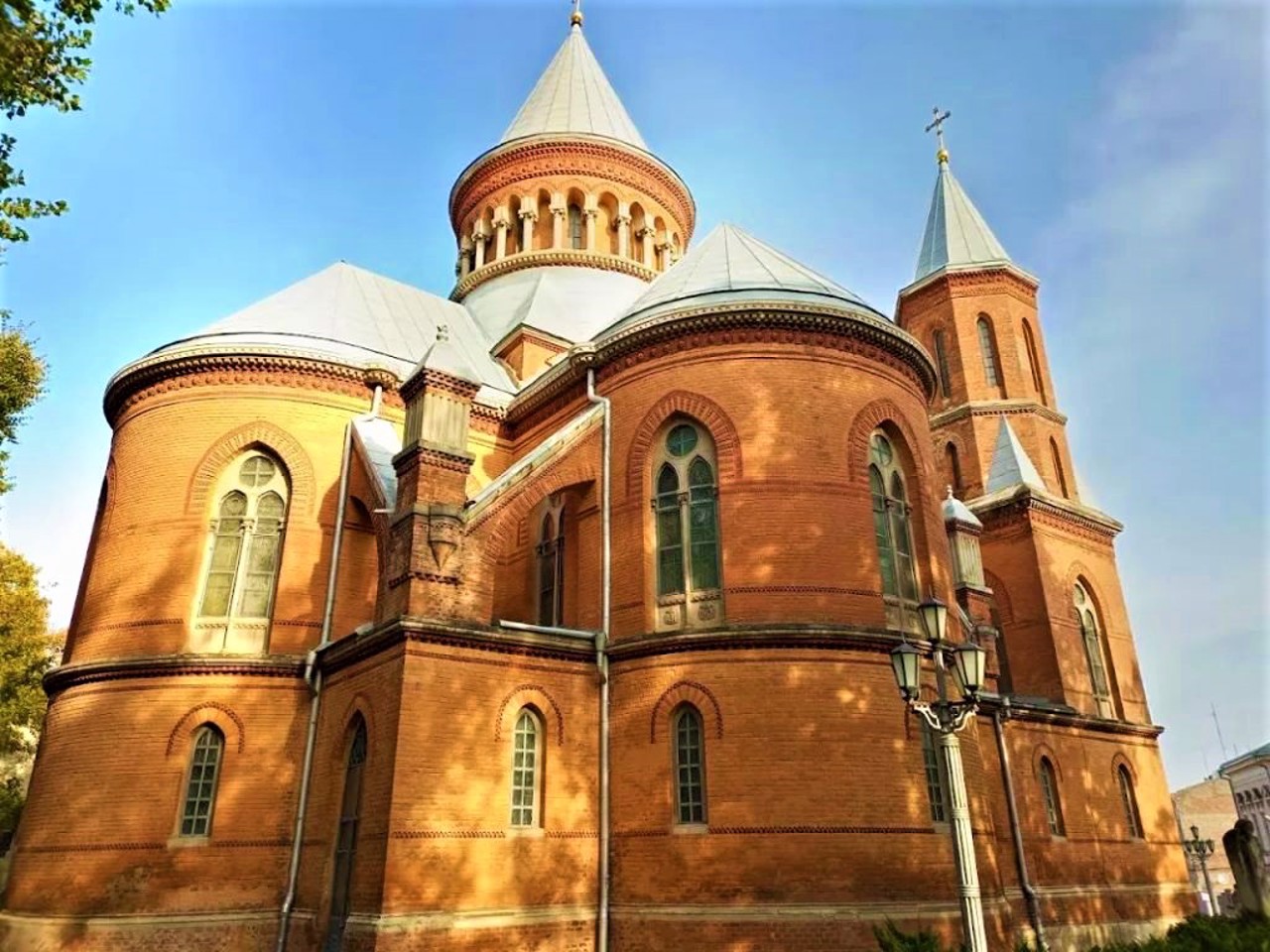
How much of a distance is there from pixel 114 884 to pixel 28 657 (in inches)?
666

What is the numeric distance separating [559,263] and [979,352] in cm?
1261

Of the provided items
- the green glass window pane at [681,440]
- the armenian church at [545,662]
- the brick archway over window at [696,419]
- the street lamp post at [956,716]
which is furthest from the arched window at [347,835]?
the street lamp post at [956,716]

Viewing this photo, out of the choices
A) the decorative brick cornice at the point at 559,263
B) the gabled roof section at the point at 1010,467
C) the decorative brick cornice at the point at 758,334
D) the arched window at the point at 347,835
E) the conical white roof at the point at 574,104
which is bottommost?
the arched window at the point at 347,835

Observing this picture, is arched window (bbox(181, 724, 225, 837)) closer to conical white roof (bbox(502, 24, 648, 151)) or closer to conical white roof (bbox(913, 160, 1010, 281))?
conical white roof (bbox(502, 24, 648, 151))

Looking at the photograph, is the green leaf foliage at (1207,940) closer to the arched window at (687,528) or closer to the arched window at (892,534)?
the arched window at (892,534)

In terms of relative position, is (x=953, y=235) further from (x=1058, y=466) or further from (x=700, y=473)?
(x=700, y=473)

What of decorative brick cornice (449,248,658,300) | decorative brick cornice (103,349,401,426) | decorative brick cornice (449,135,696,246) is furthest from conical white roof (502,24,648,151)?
decorative brick cornice (103,349,401,426)

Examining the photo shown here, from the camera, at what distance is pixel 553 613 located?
16281mm

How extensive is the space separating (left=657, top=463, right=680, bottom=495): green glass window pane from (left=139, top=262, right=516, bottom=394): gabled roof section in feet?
14.4

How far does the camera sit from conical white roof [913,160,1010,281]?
2811 centimetres

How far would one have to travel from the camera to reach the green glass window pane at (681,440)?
600 inches

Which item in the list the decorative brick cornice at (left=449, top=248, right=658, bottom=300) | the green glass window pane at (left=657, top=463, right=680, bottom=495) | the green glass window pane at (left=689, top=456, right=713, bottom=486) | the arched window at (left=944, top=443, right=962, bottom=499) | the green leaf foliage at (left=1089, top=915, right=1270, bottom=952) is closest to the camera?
the green leaf foliage at (left=1089, top=915, right=1270, bottom=952)

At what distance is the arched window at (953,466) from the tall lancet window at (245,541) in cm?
1786

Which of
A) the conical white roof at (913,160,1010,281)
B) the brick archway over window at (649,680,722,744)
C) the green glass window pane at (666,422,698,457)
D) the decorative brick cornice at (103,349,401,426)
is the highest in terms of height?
the conical white roof at (913,160,1010,281)
